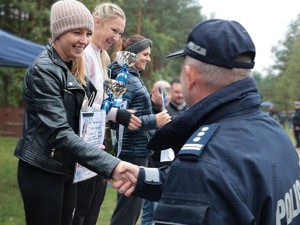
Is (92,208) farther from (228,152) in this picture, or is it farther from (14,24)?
(14,24)

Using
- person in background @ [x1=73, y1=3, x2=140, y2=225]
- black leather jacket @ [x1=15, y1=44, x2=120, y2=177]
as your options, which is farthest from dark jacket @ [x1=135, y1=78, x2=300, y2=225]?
person in background @ [x1=73, y1=3, x2=140, y2=225]

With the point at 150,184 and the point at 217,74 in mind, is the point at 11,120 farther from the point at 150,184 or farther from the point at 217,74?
the point at 217,74

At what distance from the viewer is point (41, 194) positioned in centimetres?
269

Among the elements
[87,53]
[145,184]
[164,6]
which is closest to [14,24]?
[164,6]

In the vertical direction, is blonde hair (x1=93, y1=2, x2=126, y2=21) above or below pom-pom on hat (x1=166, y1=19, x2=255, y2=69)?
below

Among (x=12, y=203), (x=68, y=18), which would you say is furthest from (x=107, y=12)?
(x=12, y=203)

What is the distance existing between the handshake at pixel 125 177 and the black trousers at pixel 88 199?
38.9 inches

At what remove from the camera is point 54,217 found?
275 centimetres

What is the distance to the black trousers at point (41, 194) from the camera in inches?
105

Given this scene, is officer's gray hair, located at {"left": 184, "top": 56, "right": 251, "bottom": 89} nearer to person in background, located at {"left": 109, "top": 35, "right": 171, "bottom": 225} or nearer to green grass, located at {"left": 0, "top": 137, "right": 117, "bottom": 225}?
person in background, located at {"left": 109, "top": 35, "right": 171, "bottom": 225}

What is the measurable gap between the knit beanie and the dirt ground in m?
16.9

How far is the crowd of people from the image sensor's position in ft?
4.92

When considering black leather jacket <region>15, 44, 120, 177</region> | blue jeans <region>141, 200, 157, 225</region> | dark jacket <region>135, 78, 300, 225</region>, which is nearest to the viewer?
dark jacket <region>135, 78, 300, 225</region>

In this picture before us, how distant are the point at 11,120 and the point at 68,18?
56.6 feet
